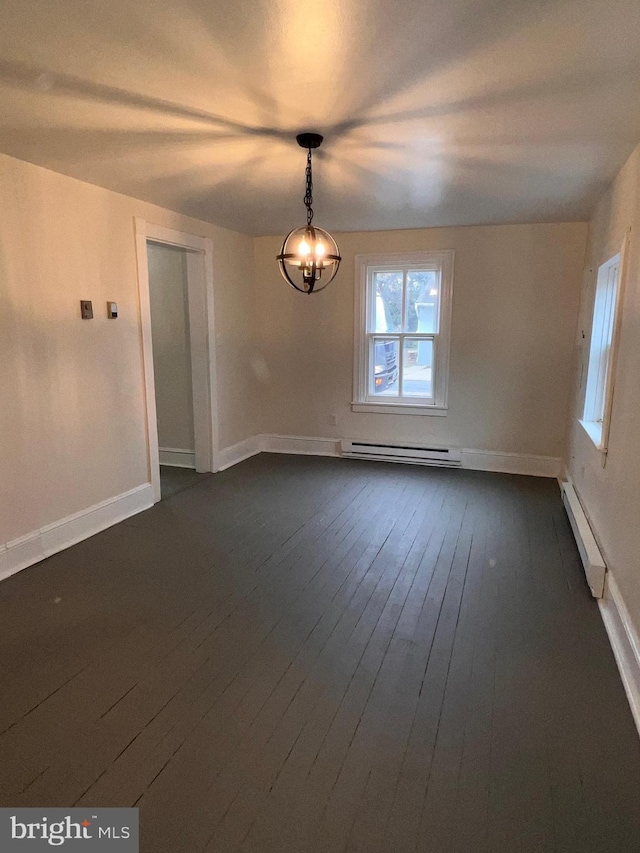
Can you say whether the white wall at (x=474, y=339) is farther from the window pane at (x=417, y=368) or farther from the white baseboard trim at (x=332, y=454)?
the window pane at (x=417, y=368)

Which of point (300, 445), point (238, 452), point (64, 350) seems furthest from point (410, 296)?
point (64, 350)

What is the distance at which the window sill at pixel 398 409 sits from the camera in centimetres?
548

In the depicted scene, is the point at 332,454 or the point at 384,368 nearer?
the point at 384,368

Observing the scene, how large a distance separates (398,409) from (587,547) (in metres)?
2.84

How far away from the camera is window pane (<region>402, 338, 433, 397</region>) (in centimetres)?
550

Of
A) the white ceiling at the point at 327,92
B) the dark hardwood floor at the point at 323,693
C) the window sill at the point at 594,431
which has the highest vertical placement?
the white ceiling at the point at 327,92

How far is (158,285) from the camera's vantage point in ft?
17.3

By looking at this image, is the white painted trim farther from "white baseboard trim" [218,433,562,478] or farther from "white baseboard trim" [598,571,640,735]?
"white baseboard trim" [598,571,640,735]

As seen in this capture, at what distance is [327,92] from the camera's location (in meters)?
2.11

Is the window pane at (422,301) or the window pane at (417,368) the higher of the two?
the window pane at (422,301)

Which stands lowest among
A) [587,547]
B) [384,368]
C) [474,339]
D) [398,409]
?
[587,547]

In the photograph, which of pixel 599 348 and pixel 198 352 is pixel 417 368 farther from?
pixel 198 352

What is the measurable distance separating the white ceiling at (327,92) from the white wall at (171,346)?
5.10 ft

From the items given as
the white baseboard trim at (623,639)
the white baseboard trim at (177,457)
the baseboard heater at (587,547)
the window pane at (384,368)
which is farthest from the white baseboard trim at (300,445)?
the white baseboard trim at (623,639)
